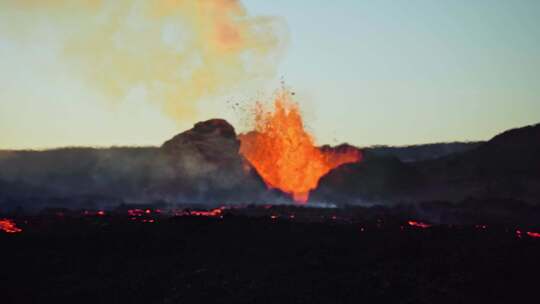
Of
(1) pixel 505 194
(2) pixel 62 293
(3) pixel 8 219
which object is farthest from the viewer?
(1) pixel 505 194

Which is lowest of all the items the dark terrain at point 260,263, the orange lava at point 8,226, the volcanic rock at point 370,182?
the dark terrain at point 260,263

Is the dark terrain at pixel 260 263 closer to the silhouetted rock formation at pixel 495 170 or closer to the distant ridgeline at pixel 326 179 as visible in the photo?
the distant ridgeline at pixel 326 179

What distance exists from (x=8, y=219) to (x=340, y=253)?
30.4 metres

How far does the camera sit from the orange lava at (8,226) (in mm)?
44562

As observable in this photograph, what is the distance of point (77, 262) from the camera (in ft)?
113

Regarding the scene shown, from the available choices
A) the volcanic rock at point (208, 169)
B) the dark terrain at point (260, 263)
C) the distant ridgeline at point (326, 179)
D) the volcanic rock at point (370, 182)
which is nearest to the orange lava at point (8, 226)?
the dark terrain at point (260, 263)

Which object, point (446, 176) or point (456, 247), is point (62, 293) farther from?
point (446, 176)

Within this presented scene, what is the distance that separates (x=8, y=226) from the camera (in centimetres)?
4734

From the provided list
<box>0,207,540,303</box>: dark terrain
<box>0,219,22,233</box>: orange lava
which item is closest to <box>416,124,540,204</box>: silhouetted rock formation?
<box>0,207,540,303</box>: dark terrain

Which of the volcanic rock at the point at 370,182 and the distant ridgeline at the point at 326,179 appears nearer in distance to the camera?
the distant ridgeline at the point at 326,179

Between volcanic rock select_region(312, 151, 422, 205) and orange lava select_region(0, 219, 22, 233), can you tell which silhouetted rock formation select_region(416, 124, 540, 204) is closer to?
volcanic rock select_region(312, 151, 422, 205)

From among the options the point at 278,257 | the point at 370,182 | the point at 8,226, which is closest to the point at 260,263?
the point at 278,257

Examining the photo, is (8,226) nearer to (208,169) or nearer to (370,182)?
(208,169)

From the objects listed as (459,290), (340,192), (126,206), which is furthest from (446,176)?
(459,290)
